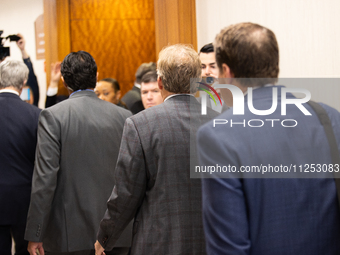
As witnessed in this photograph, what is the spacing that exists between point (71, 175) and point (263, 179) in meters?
1.52

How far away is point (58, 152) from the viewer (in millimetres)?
2367

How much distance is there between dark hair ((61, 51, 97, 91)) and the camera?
8.29ft

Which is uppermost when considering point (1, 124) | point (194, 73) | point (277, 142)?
point (194, 73)

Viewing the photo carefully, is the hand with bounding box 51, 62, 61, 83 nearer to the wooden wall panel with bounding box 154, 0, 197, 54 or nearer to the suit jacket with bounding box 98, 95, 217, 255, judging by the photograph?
the wooden wall panel with bounding box 154, 0, 197, 54

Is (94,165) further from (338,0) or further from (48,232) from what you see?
(338,0)

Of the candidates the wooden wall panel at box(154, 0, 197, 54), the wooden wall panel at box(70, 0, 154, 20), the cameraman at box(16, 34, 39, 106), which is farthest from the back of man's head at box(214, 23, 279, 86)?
the wooden wall panel at box(70, 0, 154, 20)

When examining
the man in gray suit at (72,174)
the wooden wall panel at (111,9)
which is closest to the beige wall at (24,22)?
the wooden wall panel at (111,9)

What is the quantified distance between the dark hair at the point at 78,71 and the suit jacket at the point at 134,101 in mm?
1864

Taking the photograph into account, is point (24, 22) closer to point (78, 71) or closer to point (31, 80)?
point (31, 80)

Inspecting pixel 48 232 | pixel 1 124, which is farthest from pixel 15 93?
pixel 48 232

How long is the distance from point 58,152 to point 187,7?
1896mm

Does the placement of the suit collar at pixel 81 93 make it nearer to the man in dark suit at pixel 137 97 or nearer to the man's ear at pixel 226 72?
the man's ear at pixel 226 72

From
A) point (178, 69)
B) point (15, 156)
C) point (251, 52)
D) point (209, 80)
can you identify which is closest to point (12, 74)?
point (15, 156)

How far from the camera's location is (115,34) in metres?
5.97
